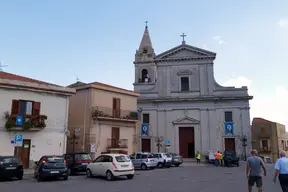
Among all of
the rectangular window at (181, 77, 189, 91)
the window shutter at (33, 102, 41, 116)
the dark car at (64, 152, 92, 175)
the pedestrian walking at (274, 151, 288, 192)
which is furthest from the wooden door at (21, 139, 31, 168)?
the rectangular window at (181, 77, 189, 91)

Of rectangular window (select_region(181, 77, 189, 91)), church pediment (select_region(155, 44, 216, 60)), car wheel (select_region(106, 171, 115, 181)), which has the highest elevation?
church pediment (select_region(155, 44, 216, 60))

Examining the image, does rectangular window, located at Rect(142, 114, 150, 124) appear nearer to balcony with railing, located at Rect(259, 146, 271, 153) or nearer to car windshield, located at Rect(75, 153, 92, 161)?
car windshield, located at Rect(75, 153, 92, 161)

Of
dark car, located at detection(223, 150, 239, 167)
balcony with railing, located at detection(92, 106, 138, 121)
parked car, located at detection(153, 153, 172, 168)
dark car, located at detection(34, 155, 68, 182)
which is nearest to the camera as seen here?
dark car, located at detection(34, 155, 68, 182)

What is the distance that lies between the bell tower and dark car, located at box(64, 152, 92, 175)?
27163 millimetres

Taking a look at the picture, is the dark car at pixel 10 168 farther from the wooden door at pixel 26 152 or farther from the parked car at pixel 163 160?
the parked car at pixel 163 160

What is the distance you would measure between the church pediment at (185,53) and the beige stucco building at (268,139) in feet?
67.2

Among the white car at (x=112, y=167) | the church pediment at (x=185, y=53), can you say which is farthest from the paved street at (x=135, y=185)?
the church pediment at (x=185, y=53)

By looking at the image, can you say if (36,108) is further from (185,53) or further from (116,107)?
(185,53)

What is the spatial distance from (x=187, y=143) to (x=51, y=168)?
950 inches

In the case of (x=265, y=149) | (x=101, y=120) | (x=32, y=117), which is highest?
(x=101, y=120)

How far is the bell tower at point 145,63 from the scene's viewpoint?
44906 mm

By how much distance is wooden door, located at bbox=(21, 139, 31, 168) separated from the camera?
19.4 metres

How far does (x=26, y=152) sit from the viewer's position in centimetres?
1958

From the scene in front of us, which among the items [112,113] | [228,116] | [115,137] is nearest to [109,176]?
[112,113]
